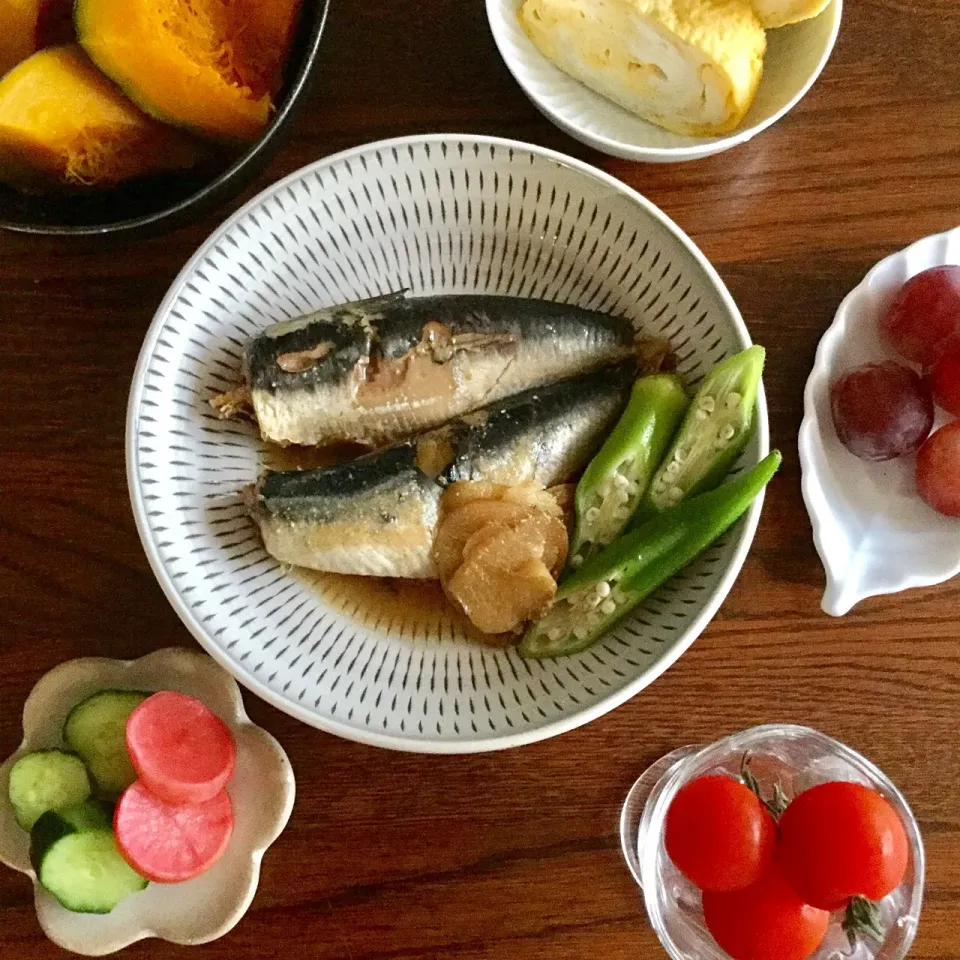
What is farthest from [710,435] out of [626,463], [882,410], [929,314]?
[929,314]

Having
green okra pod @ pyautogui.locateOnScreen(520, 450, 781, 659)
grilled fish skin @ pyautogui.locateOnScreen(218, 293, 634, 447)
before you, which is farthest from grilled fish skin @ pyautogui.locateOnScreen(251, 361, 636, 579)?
green okra pod @ pyautogui.locateOnScreen(520, 450, 781, 659)

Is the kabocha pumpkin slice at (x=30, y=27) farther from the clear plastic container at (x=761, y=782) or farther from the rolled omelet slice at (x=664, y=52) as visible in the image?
the clear plastic container at (x=761, y=782)

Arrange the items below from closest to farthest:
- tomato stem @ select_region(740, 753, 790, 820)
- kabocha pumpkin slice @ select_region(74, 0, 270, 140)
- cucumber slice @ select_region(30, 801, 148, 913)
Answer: kabocha pumpkin slice @ select_region(74, 0, 270, 140)
cucumber slice @ select_region(30, 801, 148, 913)
tomato stem @ select_region(740, 753, 790, 820)

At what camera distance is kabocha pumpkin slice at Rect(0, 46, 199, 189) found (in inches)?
34.7

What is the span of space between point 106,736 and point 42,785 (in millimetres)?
83

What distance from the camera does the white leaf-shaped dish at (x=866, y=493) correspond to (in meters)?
1.10

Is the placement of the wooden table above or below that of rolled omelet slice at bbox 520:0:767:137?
below

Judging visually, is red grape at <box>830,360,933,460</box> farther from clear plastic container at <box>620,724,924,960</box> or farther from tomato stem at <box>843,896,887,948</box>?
tomato stem at <box>843,896,887,948</box>

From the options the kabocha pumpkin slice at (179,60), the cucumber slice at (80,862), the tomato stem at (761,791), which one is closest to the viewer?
the kabocha pumpkin slice at (179,60)

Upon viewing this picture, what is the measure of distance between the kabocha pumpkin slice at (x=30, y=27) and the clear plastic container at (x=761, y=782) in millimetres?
1087

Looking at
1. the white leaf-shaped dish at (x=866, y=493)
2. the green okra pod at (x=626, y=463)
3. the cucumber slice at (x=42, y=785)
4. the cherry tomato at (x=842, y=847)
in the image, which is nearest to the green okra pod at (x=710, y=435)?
the green okra pod at (x=626, y=463)

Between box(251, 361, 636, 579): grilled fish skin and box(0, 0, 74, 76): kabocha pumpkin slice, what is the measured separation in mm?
522

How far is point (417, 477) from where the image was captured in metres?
1.07

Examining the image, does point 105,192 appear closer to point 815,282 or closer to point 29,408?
point 29,408
